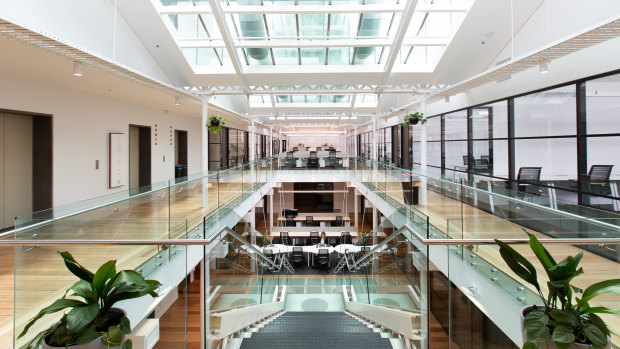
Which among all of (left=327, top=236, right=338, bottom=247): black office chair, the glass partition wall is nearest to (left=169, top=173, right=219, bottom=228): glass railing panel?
the glass partition wall

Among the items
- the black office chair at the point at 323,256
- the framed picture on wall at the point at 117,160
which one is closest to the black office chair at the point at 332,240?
the black office chair at the point at 323,256

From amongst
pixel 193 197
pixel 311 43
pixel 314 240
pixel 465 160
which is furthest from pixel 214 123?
pixel 314 240

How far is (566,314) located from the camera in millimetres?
1910

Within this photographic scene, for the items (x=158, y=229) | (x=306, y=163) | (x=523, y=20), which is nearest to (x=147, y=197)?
(x=158, y=229)

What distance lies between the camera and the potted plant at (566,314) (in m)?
1.83

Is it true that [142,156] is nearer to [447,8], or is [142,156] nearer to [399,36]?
[399,36]

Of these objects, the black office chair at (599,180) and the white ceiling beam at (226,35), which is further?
the white ceiling beam at (226,35)

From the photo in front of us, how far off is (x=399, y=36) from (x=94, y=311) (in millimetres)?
8179

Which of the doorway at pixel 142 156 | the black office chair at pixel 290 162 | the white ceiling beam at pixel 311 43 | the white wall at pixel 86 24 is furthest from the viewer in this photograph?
the black office chair at pixel 290 162

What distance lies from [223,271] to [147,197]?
1844mm

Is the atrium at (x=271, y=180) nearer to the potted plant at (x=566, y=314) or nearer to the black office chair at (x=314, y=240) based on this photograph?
the potted plant at (x=566, y=314)

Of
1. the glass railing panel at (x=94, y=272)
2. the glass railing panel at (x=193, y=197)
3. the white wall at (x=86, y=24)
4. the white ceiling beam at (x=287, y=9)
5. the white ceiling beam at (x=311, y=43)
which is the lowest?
the glass railing panel at (x=94, y=272)

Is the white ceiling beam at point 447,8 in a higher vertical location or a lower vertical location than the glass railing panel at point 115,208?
higher

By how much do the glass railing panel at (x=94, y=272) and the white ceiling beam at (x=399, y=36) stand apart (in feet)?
21.7
